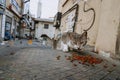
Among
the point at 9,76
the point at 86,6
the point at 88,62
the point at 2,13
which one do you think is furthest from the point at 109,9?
the point at 2,13

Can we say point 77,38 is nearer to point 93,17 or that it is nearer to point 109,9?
point 93,17

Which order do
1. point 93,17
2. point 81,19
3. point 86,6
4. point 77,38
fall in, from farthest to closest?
point 81,19 < point 86,6 < point 93,17 < point 77,38

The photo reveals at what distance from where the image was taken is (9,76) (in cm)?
324

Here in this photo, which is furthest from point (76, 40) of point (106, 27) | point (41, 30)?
point (41, 30)

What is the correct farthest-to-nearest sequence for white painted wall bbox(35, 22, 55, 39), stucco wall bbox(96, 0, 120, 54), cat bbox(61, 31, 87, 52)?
1. white painted wall bbox(35, 22, 55, 39)
2. cat bbox(61, 31, 87, 52)
3. stucco wall bbox(96, 0, 120, 54)

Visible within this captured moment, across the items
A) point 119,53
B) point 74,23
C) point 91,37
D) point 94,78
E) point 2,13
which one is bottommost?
point 94,78

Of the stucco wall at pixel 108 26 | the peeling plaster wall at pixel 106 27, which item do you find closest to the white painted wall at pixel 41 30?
the peeling plaster wall at pixel 106 27

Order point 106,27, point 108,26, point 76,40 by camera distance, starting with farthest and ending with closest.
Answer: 1. point 76,40
2. point 106,27
3. point 108,26

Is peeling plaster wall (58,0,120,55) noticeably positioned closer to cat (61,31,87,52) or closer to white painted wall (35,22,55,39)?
cat (61,31,87,52)

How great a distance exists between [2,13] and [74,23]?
6.65 meters

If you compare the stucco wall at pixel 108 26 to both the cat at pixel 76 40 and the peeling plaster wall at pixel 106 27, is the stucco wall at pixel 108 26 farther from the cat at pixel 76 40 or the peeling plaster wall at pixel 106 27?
the cat at pixel 76 40

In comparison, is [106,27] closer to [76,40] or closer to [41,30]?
[76,40]

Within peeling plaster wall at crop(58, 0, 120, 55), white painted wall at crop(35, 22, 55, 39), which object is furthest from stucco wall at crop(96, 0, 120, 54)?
white painted wall at crop(35, 22, 55, 39)

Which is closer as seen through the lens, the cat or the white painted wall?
the cat
